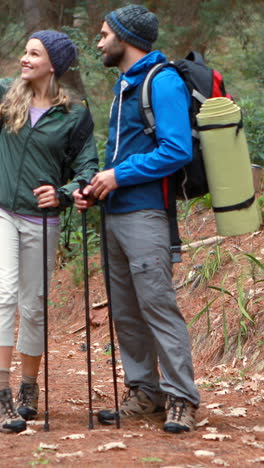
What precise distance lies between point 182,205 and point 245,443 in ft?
19.8

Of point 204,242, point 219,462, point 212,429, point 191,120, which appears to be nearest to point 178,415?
point 212,429

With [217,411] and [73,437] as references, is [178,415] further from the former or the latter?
[217,411]

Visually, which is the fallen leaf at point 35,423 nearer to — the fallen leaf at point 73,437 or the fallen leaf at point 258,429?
the fallen leaf at point 73,437

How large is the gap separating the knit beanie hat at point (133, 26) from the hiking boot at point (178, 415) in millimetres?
2101

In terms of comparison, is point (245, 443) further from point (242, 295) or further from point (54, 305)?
point (54, 305)

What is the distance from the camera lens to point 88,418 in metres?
5.39

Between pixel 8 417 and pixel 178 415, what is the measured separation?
1003 millimetres

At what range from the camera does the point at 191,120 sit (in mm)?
4918

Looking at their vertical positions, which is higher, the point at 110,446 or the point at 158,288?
the point at 158,288

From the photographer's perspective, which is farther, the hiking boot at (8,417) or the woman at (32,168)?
the woman at (32,168)

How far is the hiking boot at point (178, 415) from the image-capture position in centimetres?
493

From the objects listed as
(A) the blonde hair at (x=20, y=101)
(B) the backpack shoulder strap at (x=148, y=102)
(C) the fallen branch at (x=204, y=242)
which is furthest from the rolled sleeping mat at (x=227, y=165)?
(C) the fallen branch at (x=204, y=242)

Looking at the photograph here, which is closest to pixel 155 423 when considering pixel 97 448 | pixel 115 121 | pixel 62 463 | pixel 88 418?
pixel 88 418

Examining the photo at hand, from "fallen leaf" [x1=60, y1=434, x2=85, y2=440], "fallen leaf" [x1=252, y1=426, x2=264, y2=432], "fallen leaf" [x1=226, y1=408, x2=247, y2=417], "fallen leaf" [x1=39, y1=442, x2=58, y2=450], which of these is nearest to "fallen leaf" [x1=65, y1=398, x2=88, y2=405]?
"fallen leaf" [x1=226, y1=408, x2=247, y2=417]
